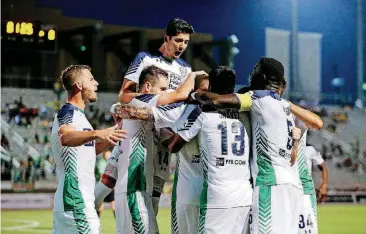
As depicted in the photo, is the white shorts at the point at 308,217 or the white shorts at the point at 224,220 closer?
the white shorts at the point at 224,220

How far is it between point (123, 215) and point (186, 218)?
60 centimetres

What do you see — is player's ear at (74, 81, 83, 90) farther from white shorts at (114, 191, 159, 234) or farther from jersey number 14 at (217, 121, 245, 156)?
jersey number 14 at (217, 121, 245, 156)

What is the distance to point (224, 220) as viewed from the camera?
636 cm

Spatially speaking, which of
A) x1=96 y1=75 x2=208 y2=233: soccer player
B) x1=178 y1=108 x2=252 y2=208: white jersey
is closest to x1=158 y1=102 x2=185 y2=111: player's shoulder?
x1=96 y1=75 x2=208 y2=233: soccer player

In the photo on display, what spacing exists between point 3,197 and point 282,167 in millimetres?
19721

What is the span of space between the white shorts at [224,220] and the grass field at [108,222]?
396 inches

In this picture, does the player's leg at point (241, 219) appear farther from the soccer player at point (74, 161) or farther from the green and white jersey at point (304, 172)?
the green and white jersey at point (304, 172)

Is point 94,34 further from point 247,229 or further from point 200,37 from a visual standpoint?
point 247,229

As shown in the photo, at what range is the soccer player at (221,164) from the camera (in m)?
6.36

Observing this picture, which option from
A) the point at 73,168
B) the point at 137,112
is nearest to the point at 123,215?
the point at 73,168

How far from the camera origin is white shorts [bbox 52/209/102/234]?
6.36 metres

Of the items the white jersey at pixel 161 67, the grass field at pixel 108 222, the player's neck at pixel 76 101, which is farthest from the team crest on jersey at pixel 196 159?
the grass field at pixel 108 222

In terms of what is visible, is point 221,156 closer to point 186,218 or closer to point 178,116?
point 178,116

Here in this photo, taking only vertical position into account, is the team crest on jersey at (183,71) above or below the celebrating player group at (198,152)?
above
